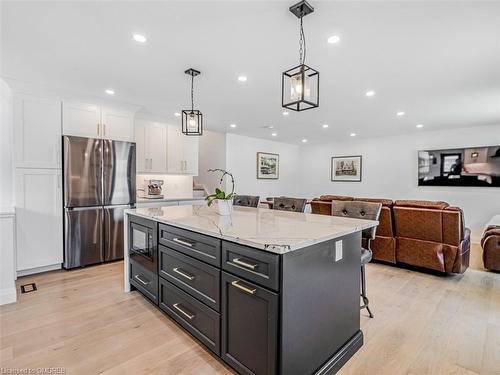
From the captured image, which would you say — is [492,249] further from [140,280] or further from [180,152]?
[180,152]

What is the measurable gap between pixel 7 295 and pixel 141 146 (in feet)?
9.52

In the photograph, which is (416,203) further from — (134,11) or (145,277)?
(134,11)

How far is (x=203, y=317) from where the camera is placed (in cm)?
194

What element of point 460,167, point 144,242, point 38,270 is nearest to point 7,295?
point 38,270

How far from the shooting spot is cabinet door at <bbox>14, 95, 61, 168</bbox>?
3.41 meters

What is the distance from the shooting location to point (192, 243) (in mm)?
1996

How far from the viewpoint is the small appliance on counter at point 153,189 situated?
16.7 ft

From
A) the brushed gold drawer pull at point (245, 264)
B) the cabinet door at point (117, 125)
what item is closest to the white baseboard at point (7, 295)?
the cabinet door at point (117, 125)

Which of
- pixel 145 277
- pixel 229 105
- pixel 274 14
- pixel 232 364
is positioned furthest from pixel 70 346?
pixel 229 105

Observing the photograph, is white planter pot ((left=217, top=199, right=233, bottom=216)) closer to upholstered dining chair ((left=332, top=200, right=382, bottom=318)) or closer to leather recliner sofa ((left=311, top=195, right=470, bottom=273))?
upholstered dining chair ((left=332, top=200, right=382, bottom=318))

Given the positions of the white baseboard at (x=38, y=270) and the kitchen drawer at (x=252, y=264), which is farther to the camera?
the white baseboard at (x=38, y=270)

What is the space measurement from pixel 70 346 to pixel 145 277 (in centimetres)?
79

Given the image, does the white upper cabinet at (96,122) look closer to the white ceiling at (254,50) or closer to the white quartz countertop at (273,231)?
the white ceiling at (254,50)

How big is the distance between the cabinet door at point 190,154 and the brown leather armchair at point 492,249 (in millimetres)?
5031
